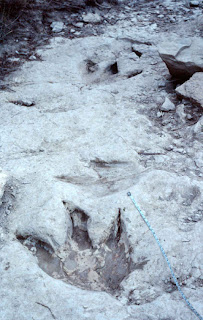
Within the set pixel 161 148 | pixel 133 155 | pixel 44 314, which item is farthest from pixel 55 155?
pixel 44 314

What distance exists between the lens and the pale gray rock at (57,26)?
4.66 metres

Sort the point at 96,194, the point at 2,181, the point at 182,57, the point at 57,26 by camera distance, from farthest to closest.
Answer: the point at 57,26 < the point at 182,57 < the point at 96,194 < the point at 2,181

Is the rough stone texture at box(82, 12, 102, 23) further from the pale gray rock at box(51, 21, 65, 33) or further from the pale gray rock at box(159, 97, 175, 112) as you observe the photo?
the pale gray rock at box(159, 97, 175, 112)

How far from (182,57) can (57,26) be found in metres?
2.30

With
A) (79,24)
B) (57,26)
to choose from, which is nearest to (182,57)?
(79,24)

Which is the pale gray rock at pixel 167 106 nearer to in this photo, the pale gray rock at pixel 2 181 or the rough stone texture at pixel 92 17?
the pale gray rock at pixel 2 181

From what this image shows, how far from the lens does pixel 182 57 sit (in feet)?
10.9

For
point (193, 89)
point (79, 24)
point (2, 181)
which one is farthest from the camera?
point (79, 24)

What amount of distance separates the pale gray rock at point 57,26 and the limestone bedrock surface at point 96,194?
3.82ft

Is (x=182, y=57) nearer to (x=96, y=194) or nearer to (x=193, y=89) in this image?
(x=193, y=89)

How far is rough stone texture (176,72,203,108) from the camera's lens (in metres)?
3.10

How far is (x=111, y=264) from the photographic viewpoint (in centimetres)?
200

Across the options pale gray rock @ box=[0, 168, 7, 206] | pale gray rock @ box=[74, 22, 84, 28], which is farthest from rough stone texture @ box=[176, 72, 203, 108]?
pale gray rock @ box=[74, 22, 84, 28]

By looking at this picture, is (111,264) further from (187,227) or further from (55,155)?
(55,155)
